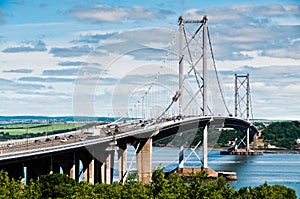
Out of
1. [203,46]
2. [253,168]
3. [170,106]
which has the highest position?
[203,46]

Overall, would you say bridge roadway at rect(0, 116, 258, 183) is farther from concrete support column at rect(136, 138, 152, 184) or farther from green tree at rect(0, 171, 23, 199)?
green tree at rect(0, 171, 23, 199)

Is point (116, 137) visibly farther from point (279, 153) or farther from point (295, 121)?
point (295, 121)

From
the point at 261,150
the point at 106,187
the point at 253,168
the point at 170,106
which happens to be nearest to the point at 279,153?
the point at 261,150

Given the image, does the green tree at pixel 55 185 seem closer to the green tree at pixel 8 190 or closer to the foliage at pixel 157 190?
the foliage at pixel 157 190

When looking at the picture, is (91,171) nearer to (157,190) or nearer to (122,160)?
(122,160)

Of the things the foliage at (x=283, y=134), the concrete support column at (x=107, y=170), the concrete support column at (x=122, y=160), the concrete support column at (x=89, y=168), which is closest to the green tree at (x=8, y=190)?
the concrete support column at (x=89, y=168)

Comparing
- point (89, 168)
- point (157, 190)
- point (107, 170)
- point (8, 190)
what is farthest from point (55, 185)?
point (107, 170)
